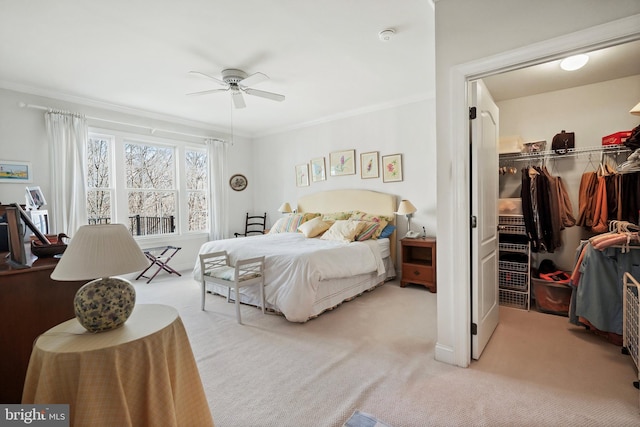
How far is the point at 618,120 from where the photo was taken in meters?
3.11

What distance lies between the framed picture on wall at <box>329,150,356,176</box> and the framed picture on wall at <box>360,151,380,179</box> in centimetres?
16

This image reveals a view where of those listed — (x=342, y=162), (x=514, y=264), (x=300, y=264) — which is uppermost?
(x=342, y=162)

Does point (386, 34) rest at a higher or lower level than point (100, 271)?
higher

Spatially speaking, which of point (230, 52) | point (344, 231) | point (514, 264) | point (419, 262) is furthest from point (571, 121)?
point (230, 52)

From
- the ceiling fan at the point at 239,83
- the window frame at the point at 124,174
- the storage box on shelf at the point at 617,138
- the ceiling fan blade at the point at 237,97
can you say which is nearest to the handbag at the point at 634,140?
the storage box on shelf at the point at 617,138

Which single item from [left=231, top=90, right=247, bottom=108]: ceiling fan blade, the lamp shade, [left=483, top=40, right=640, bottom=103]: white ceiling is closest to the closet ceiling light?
[left=483, top=40, right=640, bottom=103]: white ceiling

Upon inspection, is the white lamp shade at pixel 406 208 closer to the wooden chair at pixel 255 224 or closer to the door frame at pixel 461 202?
the door frame at pixel 461 202

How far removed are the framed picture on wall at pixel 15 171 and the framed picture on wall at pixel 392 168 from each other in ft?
15.4

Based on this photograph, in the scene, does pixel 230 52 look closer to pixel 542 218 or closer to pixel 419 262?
pixel 419 262

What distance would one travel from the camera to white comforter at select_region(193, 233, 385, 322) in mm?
2912

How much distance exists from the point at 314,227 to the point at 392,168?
1478mm

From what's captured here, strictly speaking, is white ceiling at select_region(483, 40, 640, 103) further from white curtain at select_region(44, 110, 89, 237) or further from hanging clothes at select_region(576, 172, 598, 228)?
white curtain at select_region(44, 110, 89, 237)

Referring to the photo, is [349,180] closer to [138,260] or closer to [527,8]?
[527,8]

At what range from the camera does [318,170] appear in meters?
5.47
